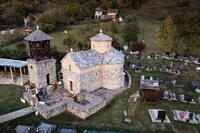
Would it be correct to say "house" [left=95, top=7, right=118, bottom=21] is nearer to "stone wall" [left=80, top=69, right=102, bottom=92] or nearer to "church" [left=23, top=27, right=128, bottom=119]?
"church" [left=23, top=27, right=128, bottom=119]

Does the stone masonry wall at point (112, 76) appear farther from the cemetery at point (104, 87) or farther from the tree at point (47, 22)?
the tree at point (47, 22)

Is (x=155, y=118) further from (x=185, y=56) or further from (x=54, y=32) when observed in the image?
(x=54, y=32)

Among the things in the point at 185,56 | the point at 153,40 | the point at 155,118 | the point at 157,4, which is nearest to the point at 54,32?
the point at 153,40

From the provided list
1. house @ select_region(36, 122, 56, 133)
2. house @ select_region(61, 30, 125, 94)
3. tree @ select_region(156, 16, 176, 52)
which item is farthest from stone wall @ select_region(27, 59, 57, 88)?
tree @ select_region(156, 16, 176, 52)

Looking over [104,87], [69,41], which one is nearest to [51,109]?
[104,87]

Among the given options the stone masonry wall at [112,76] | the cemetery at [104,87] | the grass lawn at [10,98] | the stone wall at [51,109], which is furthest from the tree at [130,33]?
the stone wall at [51,109]
